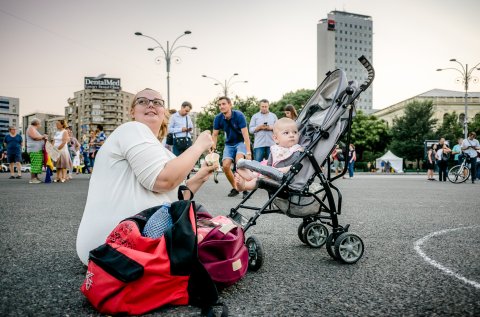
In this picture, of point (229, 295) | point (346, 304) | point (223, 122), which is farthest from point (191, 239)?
point (223, 122)

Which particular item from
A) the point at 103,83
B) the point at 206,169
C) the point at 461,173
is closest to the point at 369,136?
the point at 461,173

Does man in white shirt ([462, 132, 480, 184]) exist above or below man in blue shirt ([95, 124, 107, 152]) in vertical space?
below

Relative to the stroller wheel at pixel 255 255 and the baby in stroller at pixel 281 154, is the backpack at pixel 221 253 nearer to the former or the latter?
the stroller wheel at pixel 255 255

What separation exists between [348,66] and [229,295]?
17732 centimetres

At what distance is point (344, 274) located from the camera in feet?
8.83

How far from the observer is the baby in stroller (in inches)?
129

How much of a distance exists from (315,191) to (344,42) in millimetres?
176526

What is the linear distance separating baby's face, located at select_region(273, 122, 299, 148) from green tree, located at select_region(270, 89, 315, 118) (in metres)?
51.8

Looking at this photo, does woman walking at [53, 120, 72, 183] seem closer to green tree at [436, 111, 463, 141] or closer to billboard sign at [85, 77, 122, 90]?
green tree at [436, 111, 463, 141]

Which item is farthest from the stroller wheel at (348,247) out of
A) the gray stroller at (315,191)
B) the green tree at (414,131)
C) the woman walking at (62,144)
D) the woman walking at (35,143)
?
the green tree at (414,131)

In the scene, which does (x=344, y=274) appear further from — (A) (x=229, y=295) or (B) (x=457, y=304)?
(A) (x=229, y=295)

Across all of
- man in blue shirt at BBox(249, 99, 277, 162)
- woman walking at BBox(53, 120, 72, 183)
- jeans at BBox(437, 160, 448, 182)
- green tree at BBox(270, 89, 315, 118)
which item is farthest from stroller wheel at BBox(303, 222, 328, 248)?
Answer: green tree at BBox(270, 89, 315, 118)

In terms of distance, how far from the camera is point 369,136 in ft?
202

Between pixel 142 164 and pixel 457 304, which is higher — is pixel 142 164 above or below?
above
